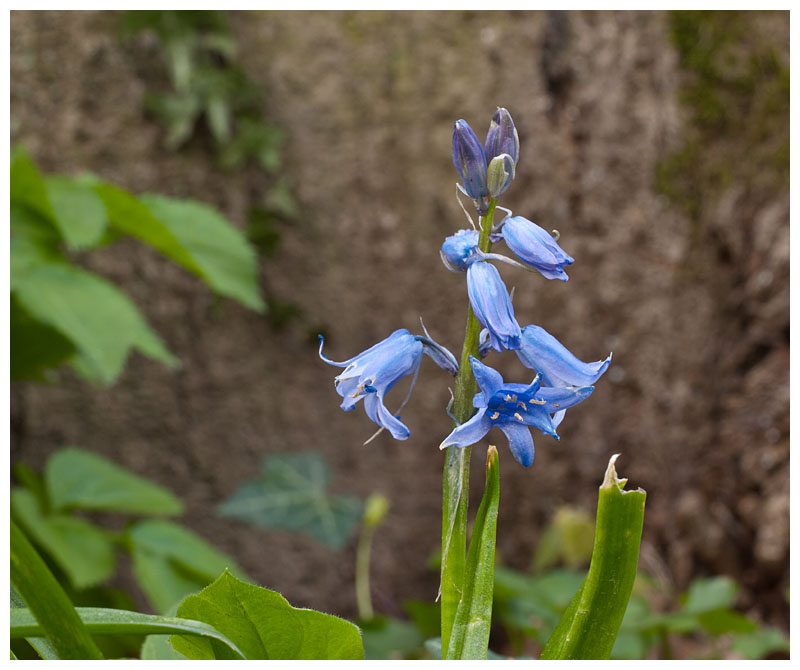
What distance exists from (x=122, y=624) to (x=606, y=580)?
0.38 meters

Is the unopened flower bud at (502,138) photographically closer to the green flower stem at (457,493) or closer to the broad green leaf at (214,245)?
the green flower stem at (457,493)

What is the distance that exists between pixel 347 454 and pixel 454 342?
1.45 feet

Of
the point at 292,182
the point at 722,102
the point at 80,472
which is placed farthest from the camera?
the point at 722,102

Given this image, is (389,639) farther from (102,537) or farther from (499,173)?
(499,173)

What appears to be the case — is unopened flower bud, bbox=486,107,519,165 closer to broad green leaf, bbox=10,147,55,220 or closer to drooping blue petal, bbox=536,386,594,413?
drooping blue petal, bbox=536,386,594,413

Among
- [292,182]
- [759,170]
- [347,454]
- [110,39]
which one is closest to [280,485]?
[347,454]

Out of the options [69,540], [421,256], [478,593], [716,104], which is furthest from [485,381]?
[716,104]

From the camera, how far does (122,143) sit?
1976 millimetres

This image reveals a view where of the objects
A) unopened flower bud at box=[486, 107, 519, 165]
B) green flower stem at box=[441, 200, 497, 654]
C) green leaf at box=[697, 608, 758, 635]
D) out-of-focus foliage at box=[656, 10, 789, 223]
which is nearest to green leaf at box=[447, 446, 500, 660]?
A: green flower stem at box=[441, 200, 497, 654]

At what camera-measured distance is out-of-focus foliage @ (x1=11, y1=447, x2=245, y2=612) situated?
53.7 inches

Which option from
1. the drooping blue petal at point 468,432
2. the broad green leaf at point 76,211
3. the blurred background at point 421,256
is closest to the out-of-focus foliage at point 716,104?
the blurred background at point 421,256

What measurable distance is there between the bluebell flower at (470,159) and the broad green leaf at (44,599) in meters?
0.46

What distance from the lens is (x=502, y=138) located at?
0.66 m

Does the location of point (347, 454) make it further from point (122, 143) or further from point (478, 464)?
point (122, 143)
